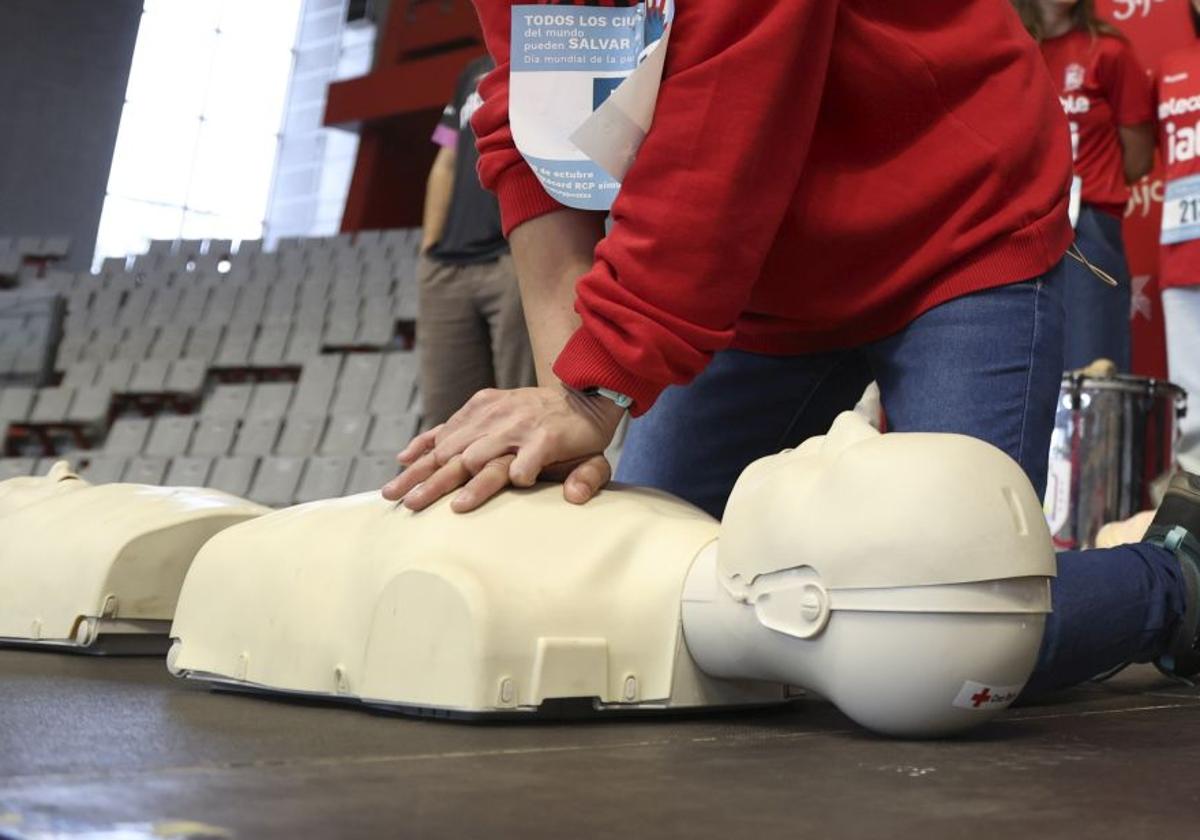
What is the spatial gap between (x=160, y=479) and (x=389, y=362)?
4.05 ft

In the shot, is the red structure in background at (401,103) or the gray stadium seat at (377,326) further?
the red structure in background at (401,103)

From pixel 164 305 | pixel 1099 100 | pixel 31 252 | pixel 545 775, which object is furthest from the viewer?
pixel 31 252

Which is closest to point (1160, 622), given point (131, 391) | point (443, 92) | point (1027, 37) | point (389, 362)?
point (1027, 37)

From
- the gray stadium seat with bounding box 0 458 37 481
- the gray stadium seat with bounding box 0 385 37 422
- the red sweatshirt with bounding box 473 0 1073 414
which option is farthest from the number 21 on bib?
the gray stadium seat with bounding box 0 385 37 422

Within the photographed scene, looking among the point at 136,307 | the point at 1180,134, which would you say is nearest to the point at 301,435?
the point at 136,307

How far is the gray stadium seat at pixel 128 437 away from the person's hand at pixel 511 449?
20.8 feet

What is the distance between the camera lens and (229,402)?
7.13m

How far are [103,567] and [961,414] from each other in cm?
75

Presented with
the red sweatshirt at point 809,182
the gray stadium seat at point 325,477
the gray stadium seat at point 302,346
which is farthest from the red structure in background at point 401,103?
the red sweatshirt at point 809,182

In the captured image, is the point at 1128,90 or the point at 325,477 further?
the point at 325,477

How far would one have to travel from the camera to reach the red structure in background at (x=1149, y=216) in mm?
4375

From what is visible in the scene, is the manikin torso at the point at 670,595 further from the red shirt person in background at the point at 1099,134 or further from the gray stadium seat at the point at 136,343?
the gray stadium seat at the point at 136,343

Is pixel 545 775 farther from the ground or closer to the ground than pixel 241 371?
closer to the ground

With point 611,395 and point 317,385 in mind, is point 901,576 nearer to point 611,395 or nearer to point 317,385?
point 611,395
